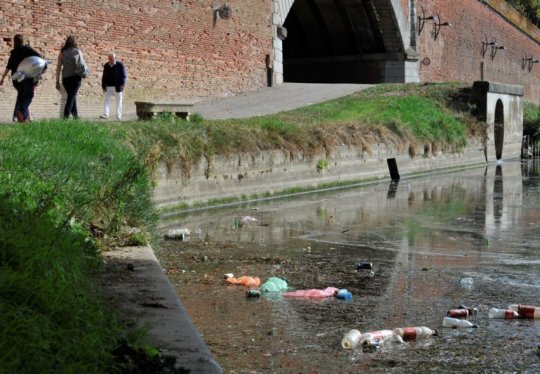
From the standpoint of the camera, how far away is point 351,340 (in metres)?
5.50

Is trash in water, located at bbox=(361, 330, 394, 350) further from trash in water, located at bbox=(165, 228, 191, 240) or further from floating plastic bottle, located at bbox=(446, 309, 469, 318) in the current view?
trash in water, located at bbox=(165, 228, 191, 240)

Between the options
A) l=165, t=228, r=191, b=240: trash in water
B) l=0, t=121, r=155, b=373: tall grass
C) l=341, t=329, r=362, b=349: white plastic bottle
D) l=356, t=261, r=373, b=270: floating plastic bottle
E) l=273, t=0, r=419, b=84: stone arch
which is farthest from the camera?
l=273, t=0, r=419, b=84: stone arch

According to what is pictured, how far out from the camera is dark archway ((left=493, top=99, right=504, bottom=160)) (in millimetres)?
25547

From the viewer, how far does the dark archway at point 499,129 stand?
25.5 metres

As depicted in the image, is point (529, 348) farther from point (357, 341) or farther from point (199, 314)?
point (199, 314)

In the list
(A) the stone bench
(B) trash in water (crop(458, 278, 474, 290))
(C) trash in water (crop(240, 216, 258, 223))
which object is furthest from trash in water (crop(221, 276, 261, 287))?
(A) the stone bench

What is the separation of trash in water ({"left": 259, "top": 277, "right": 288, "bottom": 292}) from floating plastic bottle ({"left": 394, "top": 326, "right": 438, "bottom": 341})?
156 centimetres

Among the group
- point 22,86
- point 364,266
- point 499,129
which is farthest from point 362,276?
point 499,129

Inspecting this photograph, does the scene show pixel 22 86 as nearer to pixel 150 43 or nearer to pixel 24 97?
pixel 24 97

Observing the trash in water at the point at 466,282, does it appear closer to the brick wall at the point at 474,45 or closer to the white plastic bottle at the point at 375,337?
the white plastic bottle at the point at 375,337

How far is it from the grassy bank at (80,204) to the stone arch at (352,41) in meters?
17.3

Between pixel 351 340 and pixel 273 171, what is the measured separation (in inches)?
369

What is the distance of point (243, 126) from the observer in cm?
1470

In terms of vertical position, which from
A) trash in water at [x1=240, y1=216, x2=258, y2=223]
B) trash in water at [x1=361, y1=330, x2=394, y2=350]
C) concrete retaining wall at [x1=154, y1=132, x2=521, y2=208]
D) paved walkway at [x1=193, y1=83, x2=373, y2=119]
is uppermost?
paved walkway at [x1=193, y1=83, x2=373, y2=119]
